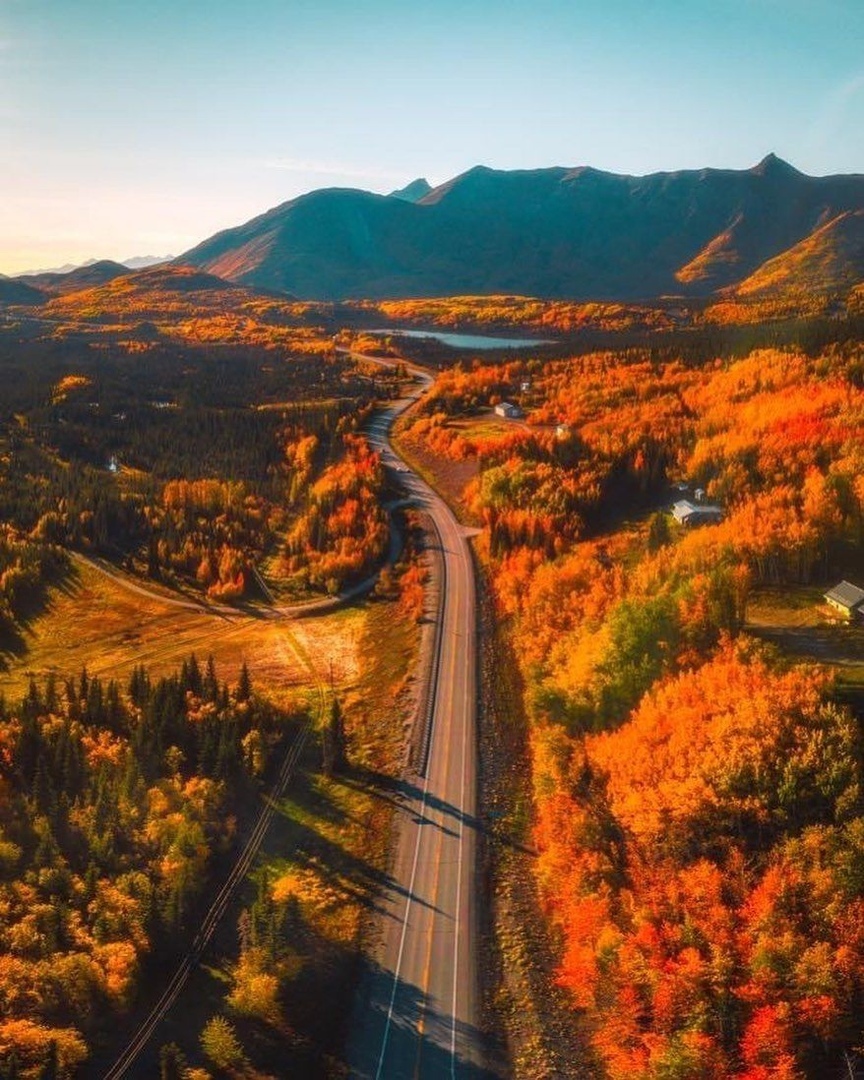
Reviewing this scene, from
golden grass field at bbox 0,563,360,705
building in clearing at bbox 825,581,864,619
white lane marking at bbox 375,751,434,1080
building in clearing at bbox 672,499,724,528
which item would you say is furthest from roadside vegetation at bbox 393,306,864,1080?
golden grass field at bbox 0,563,360,705

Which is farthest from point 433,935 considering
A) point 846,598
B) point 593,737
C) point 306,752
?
point 846,598

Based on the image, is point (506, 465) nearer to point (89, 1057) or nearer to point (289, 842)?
point (289, 842)

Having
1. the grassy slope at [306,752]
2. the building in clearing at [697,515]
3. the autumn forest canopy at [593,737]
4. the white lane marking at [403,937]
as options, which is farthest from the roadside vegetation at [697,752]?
the grassy slope at [306,752]

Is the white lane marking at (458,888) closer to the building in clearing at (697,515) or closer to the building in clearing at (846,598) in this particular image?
the building in clearing at (846,598)

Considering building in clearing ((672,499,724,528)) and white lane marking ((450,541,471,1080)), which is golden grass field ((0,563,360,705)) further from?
building in clearing ((672,499,724,528))

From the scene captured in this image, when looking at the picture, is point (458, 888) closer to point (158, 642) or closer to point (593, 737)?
point (593, 737)

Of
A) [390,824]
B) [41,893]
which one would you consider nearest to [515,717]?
[390,824]
